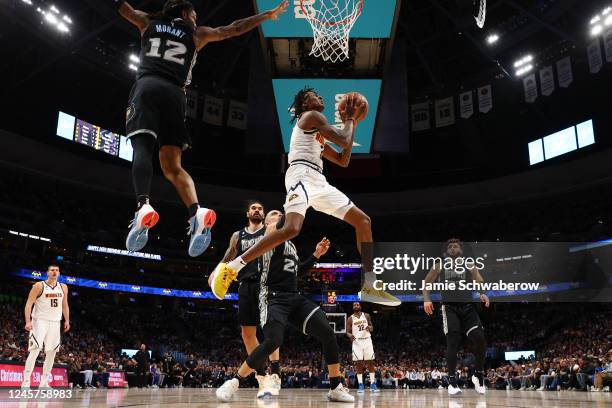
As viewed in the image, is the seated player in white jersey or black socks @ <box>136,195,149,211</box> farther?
the seated player in white jersey

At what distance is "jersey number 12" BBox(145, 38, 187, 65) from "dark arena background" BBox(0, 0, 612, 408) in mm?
11142

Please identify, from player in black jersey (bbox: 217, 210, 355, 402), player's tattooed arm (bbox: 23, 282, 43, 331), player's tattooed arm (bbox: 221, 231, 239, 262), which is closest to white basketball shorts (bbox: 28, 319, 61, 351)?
player's tattooed arm (bbox: 23, 282, 43, 331)

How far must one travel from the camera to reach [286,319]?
5.64 meters

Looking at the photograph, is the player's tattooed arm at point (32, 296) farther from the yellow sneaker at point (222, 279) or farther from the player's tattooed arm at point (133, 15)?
the player's tattooed arm at point (133, 15)

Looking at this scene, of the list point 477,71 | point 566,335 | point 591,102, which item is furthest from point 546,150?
point 566,335

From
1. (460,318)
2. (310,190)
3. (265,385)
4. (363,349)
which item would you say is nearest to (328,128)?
(310,190)

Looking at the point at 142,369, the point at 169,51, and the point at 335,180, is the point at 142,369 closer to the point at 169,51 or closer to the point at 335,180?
the point at 335,180

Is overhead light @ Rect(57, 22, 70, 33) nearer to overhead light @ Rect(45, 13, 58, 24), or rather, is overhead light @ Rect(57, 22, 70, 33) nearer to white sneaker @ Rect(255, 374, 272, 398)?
overhead light @ Rect(45, 13, 58, 24)

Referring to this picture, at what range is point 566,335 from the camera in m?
26.3

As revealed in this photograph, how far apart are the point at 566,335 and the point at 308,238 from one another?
650 inches

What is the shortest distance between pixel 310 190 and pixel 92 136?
26004 millimetres

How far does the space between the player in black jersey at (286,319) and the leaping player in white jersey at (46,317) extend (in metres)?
4.76

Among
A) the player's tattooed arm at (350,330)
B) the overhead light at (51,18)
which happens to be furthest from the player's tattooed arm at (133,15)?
the overhead light at (51,18)

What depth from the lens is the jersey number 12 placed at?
13.5ft
